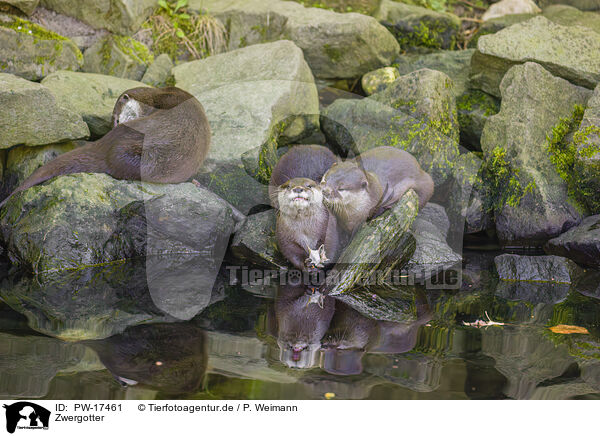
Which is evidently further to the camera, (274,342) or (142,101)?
(142,101)

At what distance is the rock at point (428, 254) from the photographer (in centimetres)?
390

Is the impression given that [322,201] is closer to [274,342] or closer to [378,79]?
[274,342]

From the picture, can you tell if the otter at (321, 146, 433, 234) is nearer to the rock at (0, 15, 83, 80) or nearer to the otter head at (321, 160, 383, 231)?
the otter head at (321, 160, 383, 231)

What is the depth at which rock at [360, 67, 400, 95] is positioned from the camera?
19.5 feet

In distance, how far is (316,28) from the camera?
19.7ft

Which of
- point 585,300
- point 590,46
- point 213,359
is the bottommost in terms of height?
point 585,300

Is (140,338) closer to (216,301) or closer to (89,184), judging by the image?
(216,301)

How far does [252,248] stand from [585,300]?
208 centimetres

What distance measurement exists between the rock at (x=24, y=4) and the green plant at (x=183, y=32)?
1174mm

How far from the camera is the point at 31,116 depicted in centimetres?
425

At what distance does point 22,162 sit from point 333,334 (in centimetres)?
297

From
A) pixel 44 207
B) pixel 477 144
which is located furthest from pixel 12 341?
pixel 477 144

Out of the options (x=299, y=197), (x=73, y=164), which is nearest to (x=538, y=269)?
(x=299, y=197)

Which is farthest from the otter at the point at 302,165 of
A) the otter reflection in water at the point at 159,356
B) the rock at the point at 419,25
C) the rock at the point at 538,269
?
the rock at the point at 419,25
